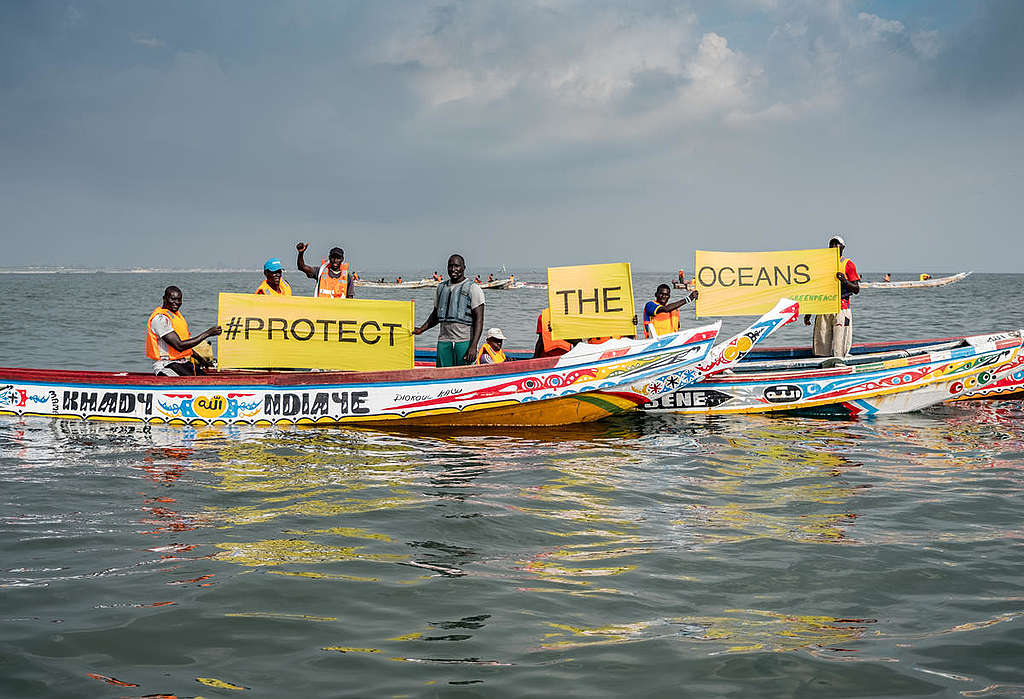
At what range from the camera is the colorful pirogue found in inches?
448

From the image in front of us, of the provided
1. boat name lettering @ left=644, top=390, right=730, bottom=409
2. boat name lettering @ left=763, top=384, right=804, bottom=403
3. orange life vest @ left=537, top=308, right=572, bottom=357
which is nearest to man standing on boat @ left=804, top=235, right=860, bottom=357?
boat name lettering @ left=763, top=384, right=804, bottom=403

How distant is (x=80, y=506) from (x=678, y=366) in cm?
779

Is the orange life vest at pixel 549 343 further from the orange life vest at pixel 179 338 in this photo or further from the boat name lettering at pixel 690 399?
the orange life vest at pixel 179 338

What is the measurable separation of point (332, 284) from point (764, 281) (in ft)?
23.3

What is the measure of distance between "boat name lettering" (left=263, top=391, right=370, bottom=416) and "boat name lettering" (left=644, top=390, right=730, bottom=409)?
4522 mm

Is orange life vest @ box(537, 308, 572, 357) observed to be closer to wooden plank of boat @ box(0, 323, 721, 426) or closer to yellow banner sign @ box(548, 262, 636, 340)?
yellow banner sign @ box(548, 262, 636, 340)

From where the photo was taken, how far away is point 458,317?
11727mm

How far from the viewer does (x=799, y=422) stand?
1276 centimetres

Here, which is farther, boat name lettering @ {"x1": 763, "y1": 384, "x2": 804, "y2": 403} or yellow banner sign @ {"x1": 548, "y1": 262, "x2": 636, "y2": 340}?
boat name lettering @ {"x1": 763, "y1": 384, "x2": 804, "y2": 403}

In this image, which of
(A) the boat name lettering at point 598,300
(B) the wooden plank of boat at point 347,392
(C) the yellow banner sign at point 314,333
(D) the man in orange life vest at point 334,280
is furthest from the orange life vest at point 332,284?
(A) the boat name lettering at point 598,300

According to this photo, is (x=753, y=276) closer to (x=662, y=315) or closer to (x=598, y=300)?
(x=662, y=315)

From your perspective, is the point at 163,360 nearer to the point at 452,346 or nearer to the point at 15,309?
the point at 452,346

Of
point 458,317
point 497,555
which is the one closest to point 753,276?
point 458,317

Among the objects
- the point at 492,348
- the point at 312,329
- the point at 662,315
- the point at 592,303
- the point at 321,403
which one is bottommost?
the point at 321,403
